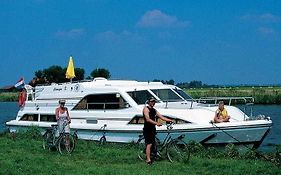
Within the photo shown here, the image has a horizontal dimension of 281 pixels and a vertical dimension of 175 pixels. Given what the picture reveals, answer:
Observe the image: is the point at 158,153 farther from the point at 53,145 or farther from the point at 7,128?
the point at 7,128

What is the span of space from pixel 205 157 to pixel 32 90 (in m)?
15.8

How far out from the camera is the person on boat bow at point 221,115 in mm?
21328

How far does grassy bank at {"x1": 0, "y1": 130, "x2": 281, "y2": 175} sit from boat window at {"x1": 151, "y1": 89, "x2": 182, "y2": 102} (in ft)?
19.1

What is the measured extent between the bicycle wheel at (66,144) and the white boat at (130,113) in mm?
4367

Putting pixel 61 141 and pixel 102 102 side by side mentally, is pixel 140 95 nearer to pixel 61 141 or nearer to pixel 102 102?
pixel 102 102

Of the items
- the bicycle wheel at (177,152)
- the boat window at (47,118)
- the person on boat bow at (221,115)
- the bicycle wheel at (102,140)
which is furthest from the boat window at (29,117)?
the bicycle wheel at (177,152)

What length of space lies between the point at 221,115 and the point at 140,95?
14.9 feet

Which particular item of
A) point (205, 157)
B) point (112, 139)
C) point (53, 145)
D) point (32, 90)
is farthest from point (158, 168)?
point (32, 90)

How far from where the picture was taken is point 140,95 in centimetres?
2475

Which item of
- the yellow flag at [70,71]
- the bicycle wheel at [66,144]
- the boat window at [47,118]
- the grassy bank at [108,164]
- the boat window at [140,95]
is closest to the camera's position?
the grassy bank at [108,164]

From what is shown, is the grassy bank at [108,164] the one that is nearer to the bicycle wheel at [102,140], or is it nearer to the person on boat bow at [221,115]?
the person on boat bow at [221,115]

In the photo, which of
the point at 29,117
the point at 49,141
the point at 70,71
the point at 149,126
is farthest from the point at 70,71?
the point at 149,126

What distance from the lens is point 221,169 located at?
15242 mm

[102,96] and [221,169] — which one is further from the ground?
[102,96]
